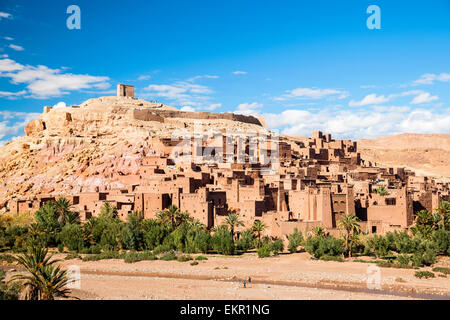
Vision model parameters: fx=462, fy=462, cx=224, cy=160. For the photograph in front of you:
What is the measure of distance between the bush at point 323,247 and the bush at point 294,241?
1291 mm

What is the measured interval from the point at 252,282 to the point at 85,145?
122 feet

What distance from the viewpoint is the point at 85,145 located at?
185ft

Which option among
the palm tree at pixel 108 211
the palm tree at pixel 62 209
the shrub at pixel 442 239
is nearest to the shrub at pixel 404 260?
the shrub at pixel 442 239

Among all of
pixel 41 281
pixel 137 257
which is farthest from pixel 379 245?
pixel 41 281

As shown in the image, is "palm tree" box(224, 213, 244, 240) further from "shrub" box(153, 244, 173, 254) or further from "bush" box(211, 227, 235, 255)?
"shrub" box(153, 244, 173, 254)

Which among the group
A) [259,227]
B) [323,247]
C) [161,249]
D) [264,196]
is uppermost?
[264,196]

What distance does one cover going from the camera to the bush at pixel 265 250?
30.0 m

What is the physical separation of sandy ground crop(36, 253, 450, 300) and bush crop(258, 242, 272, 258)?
1.38ft

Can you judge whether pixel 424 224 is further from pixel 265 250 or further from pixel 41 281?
pixel 41 281

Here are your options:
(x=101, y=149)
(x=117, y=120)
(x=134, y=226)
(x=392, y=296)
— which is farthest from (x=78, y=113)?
(x=392, y=296)

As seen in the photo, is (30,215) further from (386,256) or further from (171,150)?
(386,256)

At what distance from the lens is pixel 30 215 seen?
38.5 m

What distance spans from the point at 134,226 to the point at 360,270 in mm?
15940

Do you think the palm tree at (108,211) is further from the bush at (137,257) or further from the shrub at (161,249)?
the shrub at (161,249)
